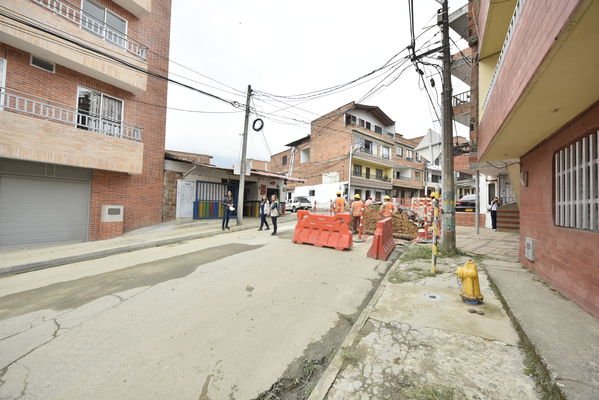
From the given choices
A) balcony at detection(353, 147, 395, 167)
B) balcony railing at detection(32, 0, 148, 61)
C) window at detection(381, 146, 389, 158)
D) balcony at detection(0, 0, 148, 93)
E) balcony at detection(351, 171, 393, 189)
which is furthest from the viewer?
window at detection(381, 146, 389, 158)

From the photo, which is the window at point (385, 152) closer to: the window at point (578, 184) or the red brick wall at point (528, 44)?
the window at point (578, 184)

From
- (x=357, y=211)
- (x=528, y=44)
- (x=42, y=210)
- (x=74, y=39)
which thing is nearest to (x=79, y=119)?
(x=74, y=39)

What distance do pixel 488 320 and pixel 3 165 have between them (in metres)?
13.6

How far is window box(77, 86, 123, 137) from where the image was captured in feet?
31.6

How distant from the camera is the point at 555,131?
436cm

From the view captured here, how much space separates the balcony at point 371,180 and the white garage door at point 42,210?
24.2m

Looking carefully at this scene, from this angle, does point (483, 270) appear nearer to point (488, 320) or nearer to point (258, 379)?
point (488, 320)

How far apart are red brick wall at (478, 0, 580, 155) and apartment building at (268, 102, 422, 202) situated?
2298 centimetres

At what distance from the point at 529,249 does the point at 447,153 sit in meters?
3.33

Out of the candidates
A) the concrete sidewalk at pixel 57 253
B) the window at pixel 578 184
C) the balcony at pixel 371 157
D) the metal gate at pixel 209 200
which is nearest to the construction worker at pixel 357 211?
the window at pixel 578 184

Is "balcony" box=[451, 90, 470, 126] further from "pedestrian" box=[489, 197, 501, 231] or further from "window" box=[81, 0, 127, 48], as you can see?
"window" box=[81, 0, 127, 48]

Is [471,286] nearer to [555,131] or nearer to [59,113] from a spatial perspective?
[555,131]

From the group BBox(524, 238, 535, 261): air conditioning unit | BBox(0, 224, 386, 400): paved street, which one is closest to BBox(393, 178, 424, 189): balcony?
BBox(524, 238, 535, 261): air conditioning unit

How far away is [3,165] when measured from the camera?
7824 mm
